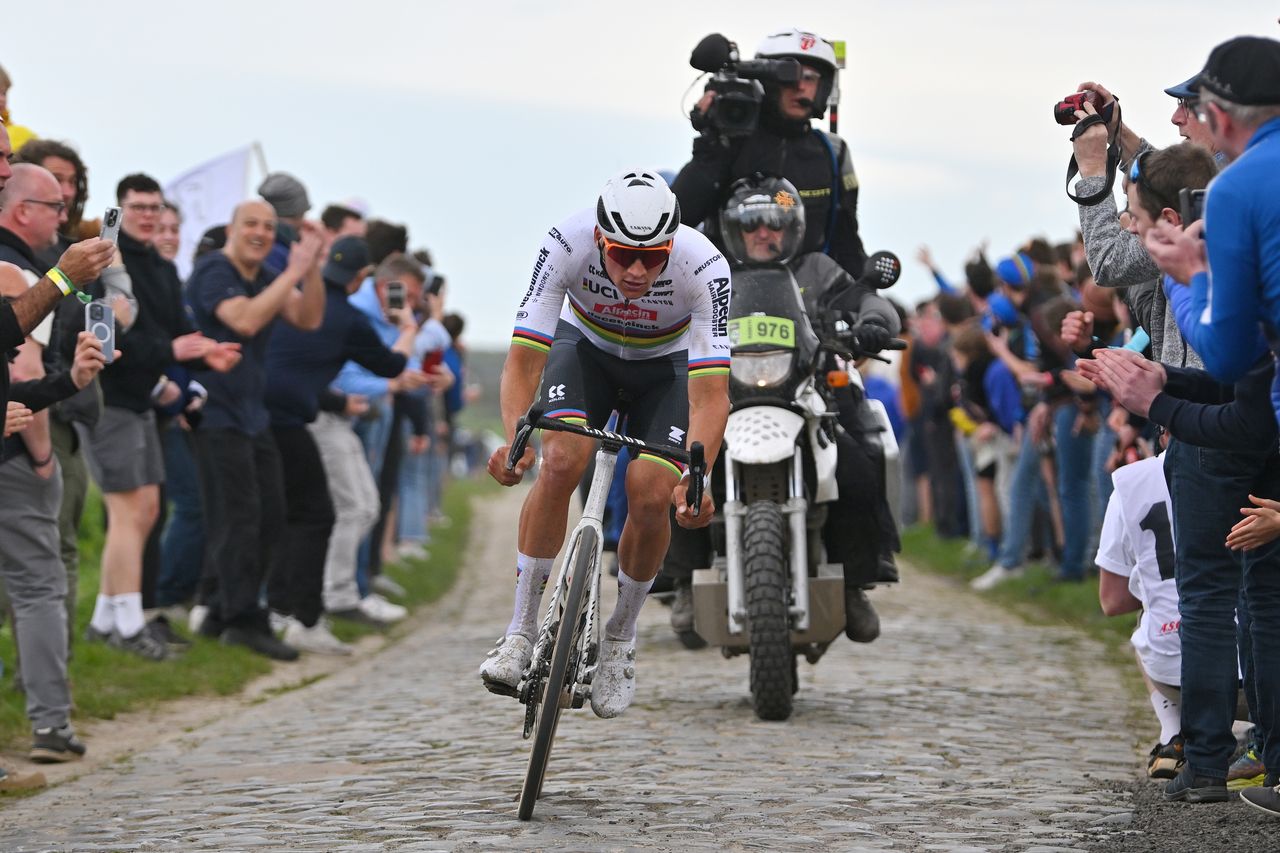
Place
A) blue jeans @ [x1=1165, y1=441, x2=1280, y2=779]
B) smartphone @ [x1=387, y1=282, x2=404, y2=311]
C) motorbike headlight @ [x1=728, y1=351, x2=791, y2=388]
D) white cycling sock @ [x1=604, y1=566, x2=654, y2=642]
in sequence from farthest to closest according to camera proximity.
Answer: smartphone @ [x1=387, y1=282, x2=404, y2=311] < motorbike headlight @ [x1=728, y1=351, x2=791, y2=388] < white cycling sock @ [x1=604, y1=566, x2=654, y2=642] < blue jeans @ [x1=1165, y1=441, x2=1280, y2=779]

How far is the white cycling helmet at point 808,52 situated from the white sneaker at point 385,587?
8.51 metres

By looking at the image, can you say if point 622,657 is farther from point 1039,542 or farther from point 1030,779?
point 1039,542

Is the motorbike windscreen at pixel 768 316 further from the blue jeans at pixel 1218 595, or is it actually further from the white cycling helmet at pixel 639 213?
the blue jeans at pixel 1218 595

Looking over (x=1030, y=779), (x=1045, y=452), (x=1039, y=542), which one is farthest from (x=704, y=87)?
(x=1039, y=542)

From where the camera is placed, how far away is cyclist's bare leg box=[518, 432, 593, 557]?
7422mm

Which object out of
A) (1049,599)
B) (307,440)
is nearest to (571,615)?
(307,440)

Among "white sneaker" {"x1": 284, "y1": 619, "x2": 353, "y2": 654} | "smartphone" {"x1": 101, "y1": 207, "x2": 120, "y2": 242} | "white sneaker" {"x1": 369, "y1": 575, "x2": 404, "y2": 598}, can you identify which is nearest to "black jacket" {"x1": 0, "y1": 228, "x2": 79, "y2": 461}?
"smartphone" {"x1": 101, "y1": 207, "x2": 120, "y2": 242}

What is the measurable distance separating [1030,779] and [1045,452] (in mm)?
9110

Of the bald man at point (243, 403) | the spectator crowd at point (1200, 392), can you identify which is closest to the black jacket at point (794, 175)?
the spectator crowd at point (1200, 392)

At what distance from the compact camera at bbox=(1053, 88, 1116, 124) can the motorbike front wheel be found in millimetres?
2715

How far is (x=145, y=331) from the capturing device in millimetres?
11602

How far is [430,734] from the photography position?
9.37 m

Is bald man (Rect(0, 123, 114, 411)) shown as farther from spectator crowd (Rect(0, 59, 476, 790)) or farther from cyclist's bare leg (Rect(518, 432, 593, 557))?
cyclist's bare leg (Rect(518, 432, 593, 557))

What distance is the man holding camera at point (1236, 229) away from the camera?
18.6ft
